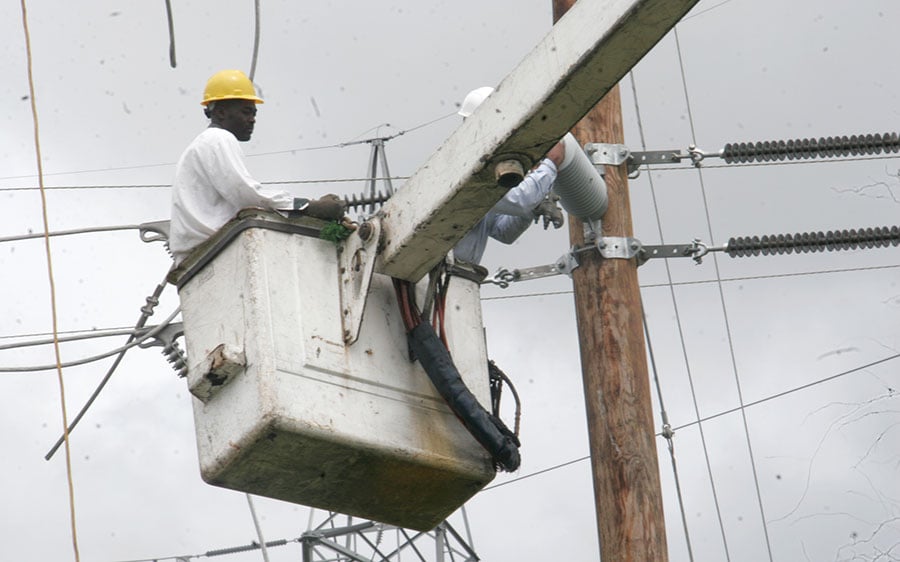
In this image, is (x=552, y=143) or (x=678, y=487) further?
(x=678, y=487)

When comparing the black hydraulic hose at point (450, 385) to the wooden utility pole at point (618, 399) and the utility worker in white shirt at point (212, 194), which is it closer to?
the utility worker in white shirt at point (212, 194)

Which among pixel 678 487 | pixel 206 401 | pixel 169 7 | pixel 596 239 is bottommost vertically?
pixel 678 487

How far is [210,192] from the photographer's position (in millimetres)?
7078

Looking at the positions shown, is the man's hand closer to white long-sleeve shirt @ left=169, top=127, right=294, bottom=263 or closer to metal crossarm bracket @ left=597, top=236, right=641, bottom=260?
white long-sleeve shirt @ left=169, top=127, right=294, bottom=263

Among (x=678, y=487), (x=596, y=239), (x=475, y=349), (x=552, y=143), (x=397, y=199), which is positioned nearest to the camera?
(x=552, y=143)

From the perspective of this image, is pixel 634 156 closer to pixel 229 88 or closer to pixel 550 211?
pixel 550 211

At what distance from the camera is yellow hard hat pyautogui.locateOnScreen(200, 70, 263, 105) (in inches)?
292

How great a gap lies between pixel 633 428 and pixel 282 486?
5.50 ft

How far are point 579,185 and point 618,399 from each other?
3.01 ft

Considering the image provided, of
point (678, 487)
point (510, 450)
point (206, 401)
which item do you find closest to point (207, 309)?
point (206, 401)

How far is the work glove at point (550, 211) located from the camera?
8.04 meters

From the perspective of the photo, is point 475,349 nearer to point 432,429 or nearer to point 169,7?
point 432,429

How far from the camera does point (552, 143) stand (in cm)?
648

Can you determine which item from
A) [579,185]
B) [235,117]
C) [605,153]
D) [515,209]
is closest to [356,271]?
[235,117]
